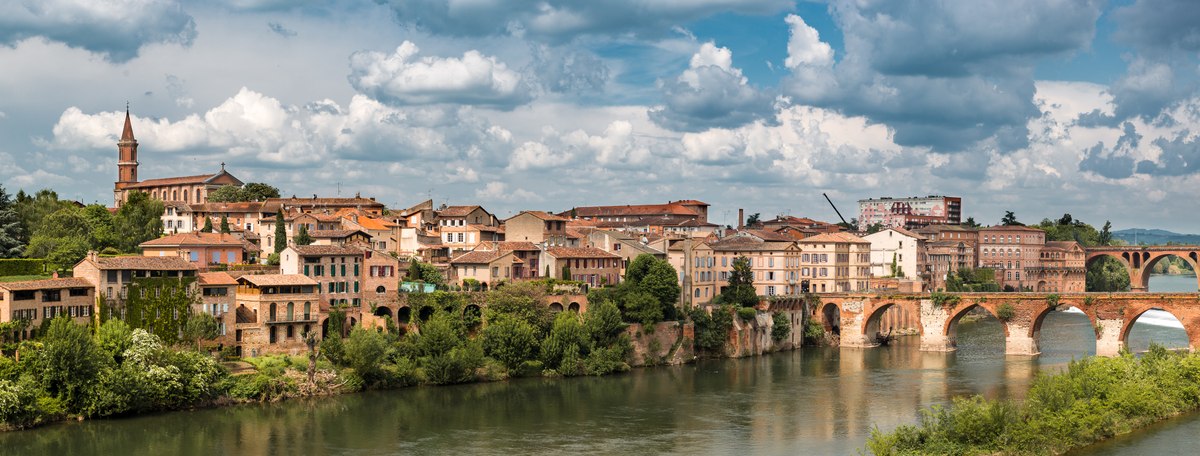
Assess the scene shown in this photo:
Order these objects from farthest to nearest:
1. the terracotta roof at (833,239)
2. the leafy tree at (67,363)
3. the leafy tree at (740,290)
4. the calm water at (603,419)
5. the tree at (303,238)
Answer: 1. the terracotta roof at (833,239)
2. the leafy tree at (740,290)
3. the tree at (303,238)
4. the leafy tree at (67,363)
5. the calm water at (603,419)

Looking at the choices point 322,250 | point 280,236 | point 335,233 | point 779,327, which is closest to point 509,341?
point 322,250

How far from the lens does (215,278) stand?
54.8 metres

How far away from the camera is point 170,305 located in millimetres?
52500

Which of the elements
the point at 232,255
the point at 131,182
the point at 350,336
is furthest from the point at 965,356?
the point at 131,182

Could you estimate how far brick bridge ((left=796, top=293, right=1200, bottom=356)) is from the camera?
6912 cm

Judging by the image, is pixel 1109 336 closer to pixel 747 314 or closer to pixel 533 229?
pixel 747 314

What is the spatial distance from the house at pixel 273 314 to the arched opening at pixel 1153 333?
4163cm

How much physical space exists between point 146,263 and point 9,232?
75.1 feet

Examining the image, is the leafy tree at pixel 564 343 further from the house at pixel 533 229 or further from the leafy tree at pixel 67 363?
the leafy tree at pixel 67 363

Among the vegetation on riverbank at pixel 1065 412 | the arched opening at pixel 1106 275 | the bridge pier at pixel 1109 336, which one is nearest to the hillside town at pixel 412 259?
the arched opening at pixel 1106 275

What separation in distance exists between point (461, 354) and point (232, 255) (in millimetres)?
16394

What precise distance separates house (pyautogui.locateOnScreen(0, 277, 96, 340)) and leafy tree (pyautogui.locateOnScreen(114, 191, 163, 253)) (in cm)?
1971

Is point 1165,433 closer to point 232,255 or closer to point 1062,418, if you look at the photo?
point 1062,418

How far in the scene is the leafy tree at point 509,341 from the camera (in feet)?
194
